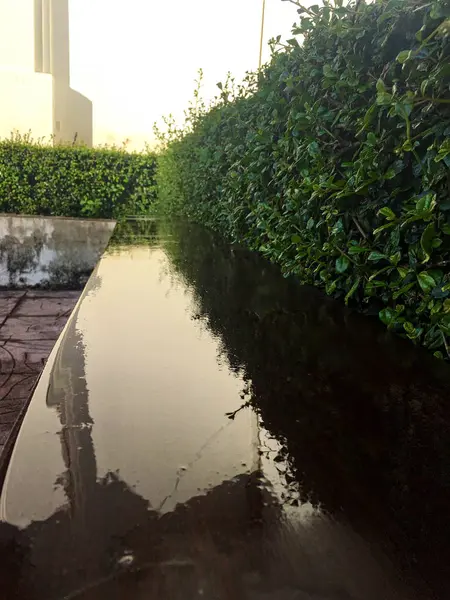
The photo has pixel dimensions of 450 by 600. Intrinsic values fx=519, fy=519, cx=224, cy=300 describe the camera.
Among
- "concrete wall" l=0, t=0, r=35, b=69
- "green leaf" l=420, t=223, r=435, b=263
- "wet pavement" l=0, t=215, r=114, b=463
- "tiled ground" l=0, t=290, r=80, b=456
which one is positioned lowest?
"tiled ground" l=0, t=290, r=80, b=456

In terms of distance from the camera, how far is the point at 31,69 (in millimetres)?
10898

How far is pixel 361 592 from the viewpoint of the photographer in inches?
21.4

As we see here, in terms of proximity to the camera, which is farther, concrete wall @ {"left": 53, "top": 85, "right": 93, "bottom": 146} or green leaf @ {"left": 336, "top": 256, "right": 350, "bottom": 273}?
concrete wall @ {"left": 53, "top": 85, "right": 93, "bottom": 146}

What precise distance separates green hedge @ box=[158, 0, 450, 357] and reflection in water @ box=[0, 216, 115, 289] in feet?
16.2

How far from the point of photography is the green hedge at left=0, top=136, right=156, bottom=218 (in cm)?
850

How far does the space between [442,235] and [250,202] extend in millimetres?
1980

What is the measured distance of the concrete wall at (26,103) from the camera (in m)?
10.8

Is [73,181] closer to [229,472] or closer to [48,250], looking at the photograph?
[48,250]

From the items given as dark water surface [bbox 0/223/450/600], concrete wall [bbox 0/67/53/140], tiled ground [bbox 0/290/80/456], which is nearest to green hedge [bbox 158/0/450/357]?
dark water surface [bbox 0/223/450/600]

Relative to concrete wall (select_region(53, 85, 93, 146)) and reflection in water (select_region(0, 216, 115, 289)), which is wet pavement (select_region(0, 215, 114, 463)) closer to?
reflection in water (select_region(0, 216, 115, 289))

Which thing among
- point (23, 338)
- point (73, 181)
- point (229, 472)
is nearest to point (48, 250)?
point (73, 181)

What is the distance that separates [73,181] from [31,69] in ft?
12.8

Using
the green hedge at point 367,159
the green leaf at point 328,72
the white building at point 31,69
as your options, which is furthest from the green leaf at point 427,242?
the white building at point 31,69

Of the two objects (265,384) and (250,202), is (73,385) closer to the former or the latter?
(265,384)
